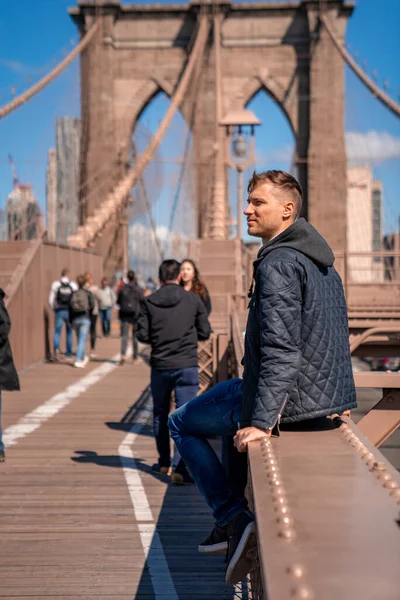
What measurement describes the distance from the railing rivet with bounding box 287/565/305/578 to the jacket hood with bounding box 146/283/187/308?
16.1 feet

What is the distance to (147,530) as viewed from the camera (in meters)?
5.14

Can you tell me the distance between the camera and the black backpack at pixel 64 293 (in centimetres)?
1463

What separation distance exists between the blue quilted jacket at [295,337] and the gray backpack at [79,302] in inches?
447

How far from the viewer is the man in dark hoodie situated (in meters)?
2.83

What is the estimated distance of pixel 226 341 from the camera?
9.26 m

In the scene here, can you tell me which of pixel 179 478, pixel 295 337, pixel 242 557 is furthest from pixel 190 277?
pixel 242 557

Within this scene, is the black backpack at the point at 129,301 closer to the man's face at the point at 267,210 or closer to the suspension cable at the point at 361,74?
the man's face at the point at 267,210

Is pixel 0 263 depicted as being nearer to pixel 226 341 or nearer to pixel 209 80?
pixel 226 341

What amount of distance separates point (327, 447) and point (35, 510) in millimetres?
3315

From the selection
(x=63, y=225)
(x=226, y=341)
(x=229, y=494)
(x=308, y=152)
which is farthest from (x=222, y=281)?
(x=308, y=152)

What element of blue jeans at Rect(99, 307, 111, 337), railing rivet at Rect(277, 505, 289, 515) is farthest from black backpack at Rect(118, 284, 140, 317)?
railing rivet at Rect(277, 505, 289, 515)

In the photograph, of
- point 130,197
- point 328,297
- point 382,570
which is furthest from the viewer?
point 130,197

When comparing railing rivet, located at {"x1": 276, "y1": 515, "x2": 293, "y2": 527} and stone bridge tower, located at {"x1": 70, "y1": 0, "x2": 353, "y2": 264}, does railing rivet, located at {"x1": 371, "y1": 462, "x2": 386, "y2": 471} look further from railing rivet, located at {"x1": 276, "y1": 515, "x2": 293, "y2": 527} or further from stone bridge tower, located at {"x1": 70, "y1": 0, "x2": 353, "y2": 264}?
stone bridge tower, located at {"x1": 70, "y1": 0, "x2": 353, "y2": 264}

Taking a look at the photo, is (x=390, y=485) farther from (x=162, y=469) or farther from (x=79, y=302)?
(x=79, y=302)
